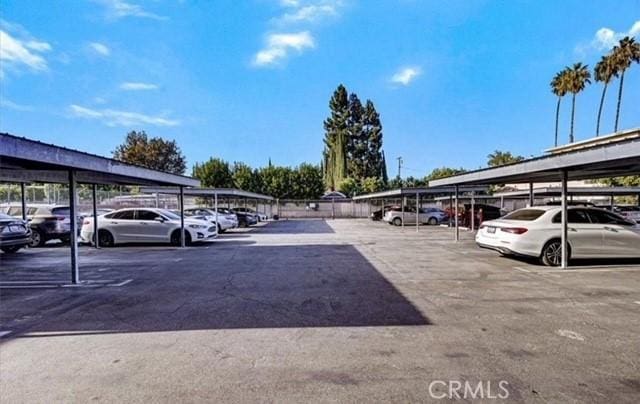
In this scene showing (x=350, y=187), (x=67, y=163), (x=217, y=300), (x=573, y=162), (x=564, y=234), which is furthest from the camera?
(x=350, y=187)

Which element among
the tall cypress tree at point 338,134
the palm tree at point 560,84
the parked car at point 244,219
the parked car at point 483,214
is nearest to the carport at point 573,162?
the parked car at point 483,214

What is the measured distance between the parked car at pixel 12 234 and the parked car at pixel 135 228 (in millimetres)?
2130

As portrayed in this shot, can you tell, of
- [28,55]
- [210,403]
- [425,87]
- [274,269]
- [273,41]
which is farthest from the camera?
[425,87]

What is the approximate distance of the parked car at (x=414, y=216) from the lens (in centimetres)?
2727

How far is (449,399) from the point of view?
3.08m

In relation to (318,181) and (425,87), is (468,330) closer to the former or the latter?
(425,87)

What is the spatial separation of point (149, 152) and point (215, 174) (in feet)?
28.1

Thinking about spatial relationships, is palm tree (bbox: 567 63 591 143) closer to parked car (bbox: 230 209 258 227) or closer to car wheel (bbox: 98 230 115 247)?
parked car (bbox: 230 209 258 227)

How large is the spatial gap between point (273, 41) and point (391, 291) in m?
14.9

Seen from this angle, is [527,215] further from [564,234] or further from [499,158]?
[499,158]

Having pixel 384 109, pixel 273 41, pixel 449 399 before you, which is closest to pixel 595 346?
pixel 449 399

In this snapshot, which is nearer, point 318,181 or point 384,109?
point 318,181

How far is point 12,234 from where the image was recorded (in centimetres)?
1163

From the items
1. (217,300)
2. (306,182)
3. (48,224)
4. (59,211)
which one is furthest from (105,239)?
(306,182)
